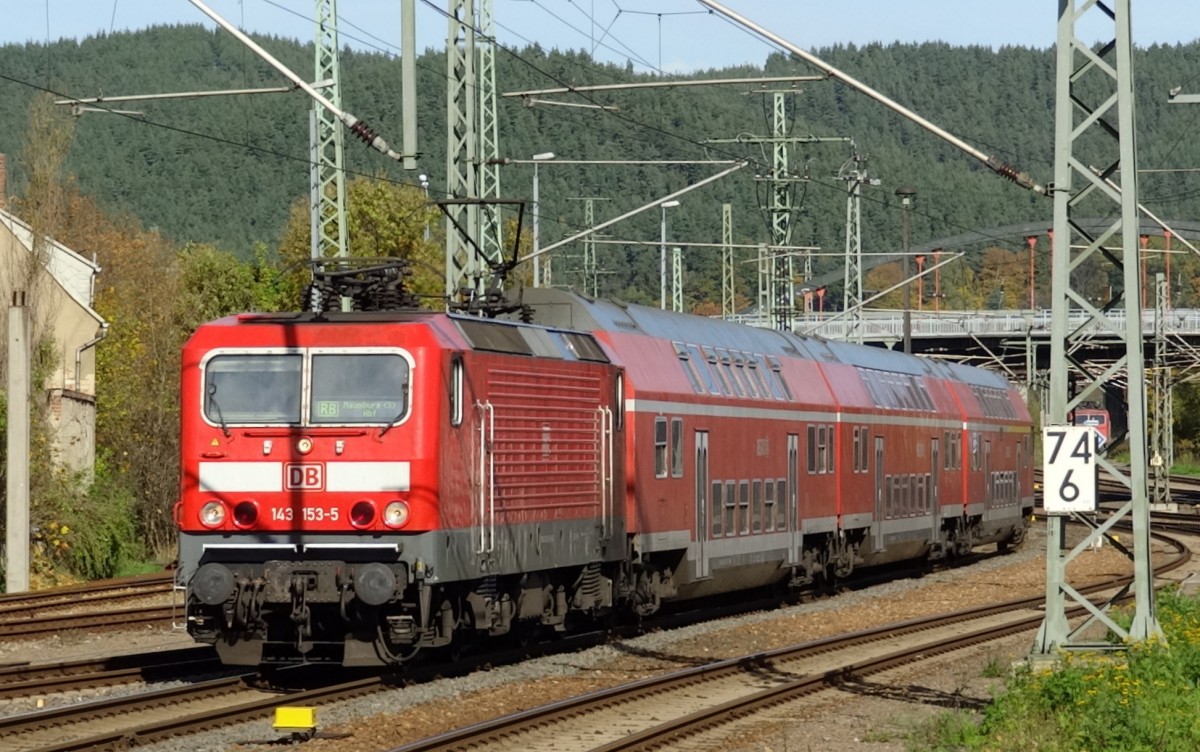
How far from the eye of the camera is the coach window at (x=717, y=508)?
940 inches

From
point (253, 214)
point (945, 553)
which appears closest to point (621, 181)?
point (253, 214)

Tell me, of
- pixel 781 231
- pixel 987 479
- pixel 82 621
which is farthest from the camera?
pixel 781 231

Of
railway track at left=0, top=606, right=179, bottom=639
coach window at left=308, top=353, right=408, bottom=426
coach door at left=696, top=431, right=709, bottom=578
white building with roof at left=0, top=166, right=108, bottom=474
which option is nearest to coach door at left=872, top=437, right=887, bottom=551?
coach door at left=696, top=431, right=709, bottom=578

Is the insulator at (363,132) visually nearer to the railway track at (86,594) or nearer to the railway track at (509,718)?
the railway track at (509,718)

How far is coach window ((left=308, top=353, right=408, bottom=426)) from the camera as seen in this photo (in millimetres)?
16531

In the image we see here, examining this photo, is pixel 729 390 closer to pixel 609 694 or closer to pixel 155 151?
pixel 609 694

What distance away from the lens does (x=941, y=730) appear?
14094 mm

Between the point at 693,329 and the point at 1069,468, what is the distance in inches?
377

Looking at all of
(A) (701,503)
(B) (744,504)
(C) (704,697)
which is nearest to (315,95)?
(C) (704,697)

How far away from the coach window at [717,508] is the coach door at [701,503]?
262 millimetres

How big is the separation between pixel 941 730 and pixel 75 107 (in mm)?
18077

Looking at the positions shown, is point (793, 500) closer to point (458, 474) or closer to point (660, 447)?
point (660, 447)

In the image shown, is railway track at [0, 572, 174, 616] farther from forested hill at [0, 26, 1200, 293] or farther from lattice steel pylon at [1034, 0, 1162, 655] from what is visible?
forested hill at [0, 26, 1200, 293]

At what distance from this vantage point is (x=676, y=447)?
22.6 m
